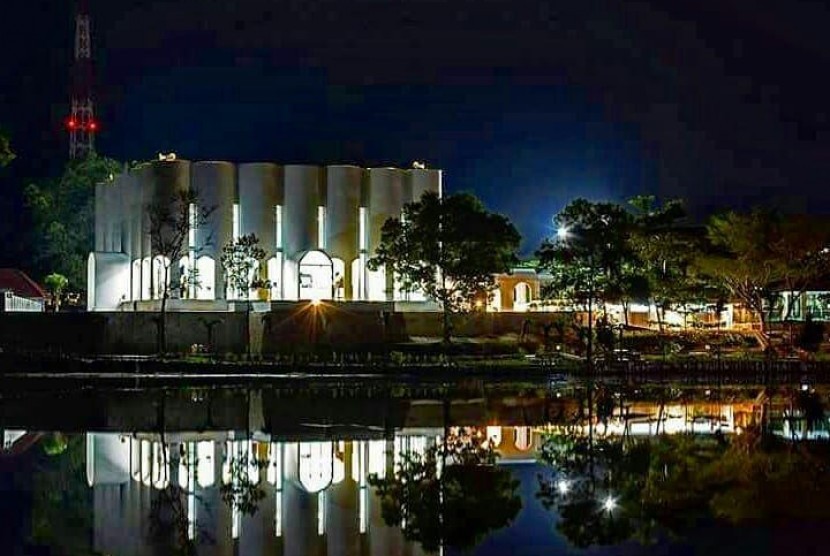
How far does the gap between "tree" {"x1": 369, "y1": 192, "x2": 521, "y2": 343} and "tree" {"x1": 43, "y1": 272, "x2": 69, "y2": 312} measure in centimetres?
2454

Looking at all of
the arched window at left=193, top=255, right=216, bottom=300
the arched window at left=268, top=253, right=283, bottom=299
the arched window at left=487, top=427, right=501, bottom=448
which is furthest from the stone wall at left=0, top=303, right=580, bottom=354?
the arched window at left=487, top=427, right=501, bottom=448

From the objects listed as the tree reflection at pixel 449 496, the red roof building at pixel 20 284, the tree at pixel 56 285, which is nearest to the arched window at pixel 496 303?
the tree at pixel 56 285

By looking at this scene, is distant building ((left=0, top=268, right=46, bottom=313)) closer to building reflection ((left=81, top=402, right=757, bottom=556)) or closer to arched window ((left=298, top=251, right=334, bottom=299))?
arched window ((left=298, top=251, right=334, bottom=299))

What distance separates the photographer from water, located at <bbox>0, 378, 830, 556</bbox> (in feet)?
51.4

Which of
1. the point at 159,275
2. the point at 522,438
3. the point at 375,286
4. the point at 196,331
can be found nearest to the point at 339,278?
the point at 375,286

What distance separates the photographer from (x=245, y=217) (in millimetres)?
61719

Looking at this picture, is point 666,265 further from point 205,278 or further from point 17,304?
point 17,304

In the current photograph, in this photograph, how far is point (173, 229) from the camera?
5991cm

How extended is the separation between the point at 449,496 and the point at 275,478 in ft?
10.1

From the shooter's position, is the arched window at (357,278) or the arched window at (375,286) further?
the arched window at (357,278)

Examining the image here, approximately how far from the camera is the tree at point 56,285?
7250 cm

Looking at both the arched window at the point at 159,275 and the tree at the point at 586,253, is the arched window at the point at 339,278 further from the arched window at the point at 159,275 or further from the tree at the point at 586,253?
the tree at the point at 586,253

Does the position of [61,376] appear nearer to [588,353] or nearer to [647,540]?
[588,353]

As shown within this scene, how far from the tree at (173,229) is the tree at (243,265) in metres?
1.58
